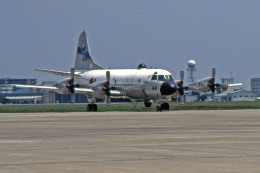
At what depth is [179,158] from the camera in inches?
748

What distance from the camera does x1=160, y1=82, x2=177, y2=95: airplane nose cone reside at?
72375 mm

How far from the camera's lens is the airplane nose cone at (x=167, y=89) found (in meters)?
72.4

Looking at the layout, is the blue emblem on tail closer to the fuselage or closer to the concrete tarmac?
the fuselage

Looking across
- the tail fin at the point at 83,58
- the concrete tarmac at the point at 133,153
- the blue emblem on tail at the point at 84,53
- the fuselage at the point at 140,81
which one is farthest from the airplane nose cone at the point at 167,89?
the concrete tarmac at the point at 133,153

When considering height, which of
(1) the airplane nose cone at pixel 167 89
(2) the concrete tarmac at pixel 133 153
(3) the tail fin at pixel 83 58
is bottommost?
(2) the concrete tarmac at pixel 133 153

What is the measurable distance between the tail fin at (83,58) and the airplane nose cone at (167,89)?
22.6 metres

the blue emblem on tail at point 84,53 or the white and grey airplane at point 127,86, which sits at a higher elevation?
the blue emblem on tail at point 84,53

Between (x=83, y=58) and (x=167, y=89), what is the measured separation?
2566 centimetres

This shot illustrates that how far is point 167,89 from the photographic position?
72438 millimetres

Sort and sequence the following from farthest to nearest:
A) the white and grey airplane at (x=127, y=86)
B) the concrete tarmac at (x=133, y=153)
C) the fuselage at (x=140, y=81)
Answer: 1. the fuselage at (x=140, y=81)
2. the white and grey airplane at (x=127, y=86)
3. the concrete tarmac at (x=133, y=153)

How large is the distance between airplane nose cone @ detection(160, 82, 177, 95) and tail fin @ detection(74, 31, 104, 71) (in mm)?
22571

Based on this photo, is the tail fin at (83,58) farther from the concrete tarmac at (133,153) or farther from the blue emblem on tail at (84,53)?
the concrete tarmac at (133,153)

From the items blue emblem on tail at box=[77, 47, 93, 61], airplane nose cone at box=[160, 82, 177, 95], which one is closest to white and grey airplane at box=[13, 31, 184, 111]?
airplane nose cone at box=[160, 82, 177, 95]

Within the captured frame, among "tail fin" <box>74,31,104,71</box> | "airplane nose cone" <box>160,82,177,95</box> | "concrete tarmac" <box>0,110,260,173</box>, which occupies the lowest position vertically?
"concrete tarmac" <box>0,110,260,173</box>
